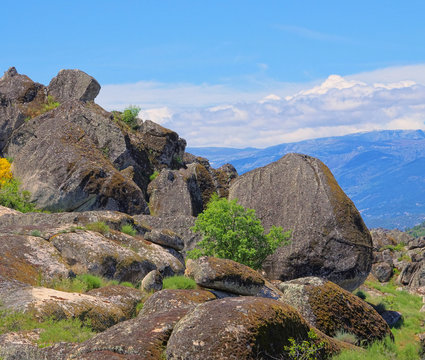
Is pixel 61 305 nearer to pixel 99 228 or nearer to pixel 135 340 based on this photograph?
pixel 135 340

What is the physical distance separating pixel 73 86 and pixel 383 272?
4035 cm

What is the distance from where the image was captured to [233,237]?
3020cm

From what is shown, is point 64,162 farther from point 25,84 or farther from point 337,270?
point 337,270

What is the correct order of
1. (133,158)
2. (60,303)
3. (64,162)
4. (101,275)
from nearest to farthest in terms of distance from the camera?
1. (60,303)
2. (101,275)
3. (64,162)
4. (133,158)

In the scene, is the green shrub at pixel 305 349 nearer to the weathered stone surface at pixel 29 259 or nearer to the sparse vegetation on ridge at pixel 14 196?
the weathered stone surface at pixel 29 259

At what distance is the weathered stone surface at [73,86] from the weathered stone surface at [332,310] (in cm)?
4077

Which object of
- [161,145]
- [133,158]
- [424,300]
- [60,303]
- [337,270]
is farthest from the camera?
[161,145]

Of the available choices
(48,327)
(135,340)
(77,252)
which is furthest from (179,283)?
(135,340)

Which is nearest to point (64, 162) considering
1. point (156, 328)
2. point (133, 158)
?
point (133, 158)

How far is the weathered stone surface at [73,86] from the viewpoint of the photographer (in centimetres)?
5612

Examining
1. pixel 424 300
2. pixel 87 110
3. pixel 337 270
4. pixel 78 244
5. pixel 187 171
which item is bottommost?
pixel 424 300

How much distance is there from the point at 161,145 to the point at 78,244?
27967 millimetres

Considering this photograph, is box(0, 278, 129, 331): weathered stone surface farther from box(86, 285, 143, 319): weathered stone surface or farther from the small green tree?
the small green tree

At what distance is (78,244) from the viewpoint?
23578 millimetres
